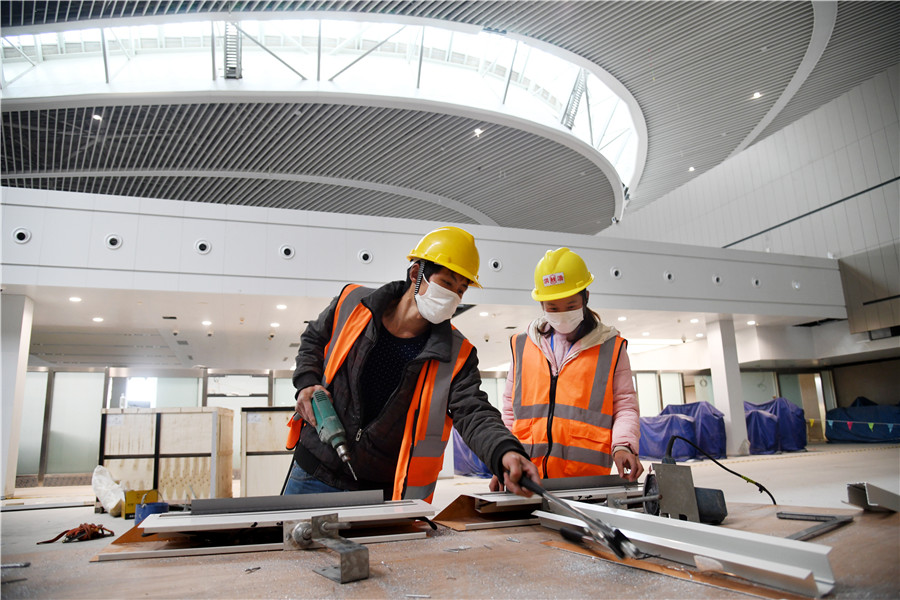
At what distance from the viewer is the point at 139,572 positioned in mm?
907

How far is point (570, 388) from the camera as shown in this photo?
90.4 inches

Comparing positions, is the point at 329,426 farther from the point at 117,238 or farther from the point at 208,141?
the point at 208,141

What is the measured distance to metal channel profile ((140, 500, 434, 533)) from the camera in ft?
3.38

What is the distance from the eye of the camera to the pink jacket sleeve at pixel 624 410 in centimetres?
214

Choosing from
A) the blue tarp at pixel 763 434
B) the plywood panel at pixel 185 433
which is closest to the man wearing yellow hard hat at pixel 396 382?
the plywood panel at pixel 185 433

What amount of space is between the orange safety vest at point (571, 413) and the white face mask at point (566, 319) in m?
0.14

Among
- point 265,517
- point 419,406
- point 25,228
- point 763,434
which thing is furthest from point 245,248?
point 763,434

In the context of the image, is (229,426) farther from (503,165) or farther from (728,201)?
(728,201)

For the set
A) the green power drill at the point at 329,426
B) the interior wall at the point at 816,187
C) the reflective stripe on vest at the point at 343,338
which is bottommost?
the green power drill at the point at 329,426

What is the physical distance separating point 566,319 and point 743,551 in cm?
162

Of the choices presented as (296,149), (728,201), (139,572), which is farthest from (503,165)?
(139,572)

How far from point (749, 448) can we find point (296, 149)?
13.2m

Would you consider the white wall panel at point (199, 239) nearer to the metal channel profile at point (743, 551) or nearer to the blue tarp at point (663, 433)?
the metal channel profile at point (743, 551)

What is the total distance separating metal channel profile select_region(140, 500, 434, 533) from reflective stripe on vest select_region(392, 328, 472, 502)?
1.73 ft
